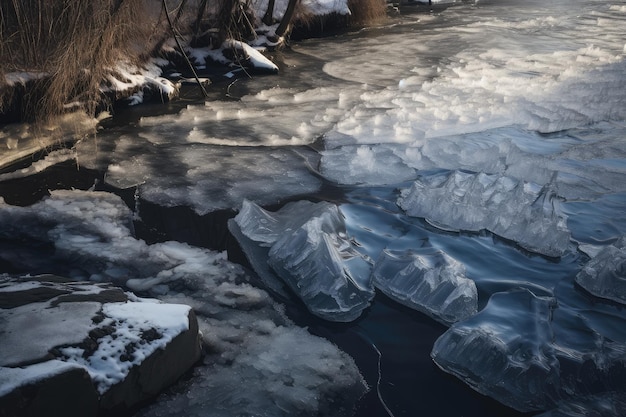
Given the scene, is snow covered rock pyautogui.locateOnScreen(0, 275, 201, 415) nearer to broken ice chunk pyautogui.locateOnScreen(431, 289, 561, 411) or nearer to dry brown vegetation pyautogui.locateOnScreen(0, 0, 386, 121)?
broken ice chunk pyautogui.locateOnScreen(431, 289, 561, 411)

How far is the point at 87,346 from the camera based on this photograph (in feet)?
7.19

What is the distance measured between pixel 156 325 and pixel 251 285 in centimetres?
91

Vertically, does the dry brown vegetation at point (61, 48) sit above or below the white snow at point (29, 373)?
above

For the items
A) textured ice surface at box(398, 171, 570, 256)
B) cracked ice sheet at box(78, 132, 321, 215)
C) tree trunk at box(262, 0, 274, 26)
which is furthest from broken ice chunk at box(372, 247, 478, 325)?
tree trunk at box(262, 0, 274, 26)

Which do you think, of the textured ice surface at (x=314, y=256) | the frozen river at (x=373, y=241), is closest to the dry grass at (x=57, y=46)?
the frozen river at (x=373, y=241)

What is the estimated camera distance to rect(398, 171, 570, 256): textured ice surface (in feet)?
12.1

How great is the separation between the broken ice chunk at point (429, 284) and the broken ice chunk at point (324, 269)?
0.37 ft

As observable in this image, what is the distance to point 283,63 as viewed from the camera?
9.66 metres

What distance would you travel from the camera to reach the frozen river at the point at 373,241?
253 centimetres

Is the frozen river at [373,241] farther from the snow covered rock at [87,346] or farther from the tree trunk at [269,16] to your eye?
the tree trunk at [269,16]

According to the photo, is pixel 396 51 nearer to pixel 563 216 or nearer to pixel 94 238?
pixel 563 216

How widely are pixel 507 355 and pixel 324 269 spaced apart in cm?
103

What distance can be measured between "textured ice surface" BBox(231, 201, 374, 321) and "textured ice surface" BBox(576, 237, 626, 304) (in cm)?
115

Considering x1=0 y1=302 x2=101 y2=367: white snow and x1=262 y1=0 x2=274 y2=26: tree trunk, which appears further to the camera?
x1=262 y1=0 x2=274 y2=26: tree trunk
